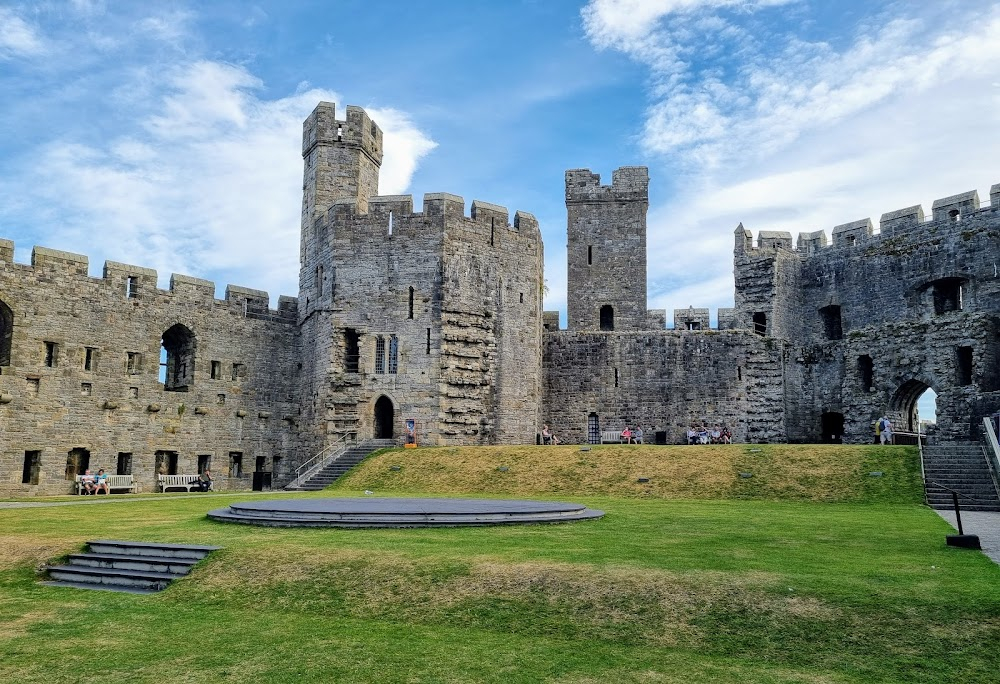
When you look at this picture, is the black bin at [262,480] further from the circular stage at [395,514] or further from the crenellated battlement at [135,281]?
the circular stage at [395,514]

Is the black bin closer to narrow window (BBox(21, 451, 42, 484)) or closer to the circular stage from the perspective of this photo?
narrow window (BBox(21, 451, 42, 484))

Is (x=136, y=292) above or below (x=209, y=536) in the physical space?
above

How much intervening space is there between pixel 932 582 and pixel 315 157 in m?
33.3

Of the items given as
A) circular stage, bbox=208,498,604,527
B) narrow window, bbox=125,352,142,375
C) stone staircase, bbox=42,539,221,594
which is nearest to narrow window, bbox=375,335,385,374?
narrow window, bbox=125,352,142,375

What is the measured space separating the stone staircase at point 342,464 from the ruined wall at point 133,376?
5257 millimetres

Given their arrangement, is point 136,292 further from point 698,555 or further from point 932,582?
point 932,582

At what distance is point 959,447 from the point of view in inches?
966

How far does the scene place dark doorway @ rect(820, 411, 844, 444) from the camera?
36688 mm

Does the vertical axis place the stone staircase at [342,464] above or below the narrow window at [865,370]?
below

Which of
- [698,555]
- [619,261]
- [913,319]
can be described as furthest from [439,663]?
[619,261]

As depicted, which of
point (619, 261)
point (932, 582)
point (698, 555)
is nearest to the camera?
point (932, 582)

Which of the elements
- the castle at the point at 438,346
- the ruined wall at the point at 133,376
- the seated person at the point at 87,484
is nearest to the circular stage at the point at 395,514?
the seated person at the point at 87,484

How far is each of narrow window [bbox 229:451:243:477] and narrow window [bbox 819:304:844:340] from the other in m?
26.2

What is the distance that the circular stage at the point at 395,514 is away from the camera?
16.1 m
